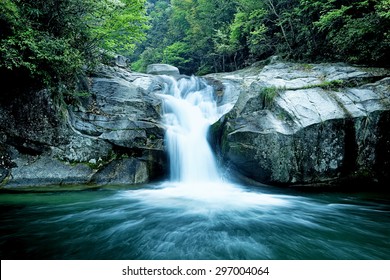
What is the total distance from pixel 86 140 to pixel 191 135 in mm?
3985

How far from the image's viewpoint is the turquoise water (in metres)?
3.23

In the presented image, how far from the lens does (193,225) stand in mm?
4387

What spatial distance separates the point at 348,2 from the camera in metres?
10.1

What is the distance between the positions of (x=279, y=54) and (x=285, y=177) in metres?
10.4

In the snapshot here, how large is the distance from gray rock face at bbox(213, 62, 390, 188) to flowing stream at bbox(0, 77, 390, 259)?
72 centimetres

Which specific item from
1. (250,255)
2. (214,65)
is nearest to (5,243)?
(250,255)

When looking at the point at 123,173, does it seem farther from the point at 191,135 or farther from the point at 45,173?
the point at 191,135

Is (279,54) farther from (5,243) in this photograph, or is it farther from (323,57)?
(5,243)

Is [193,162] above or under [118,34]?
under

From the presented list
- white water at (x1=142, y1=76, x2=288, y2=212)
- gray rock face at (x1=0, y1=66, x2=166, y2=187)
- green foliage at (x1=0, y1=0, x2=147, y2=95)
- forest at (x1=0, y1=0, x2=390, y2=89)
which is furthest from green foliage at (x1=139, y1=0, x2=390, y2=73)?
gray rock face at (x1=0, y1=66, x2=166, y2=187)

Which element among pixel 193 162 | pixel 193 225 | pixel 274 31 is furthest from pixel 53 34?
pixel 274 31

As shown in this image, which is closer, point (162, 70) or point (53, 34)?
point (53, 34)

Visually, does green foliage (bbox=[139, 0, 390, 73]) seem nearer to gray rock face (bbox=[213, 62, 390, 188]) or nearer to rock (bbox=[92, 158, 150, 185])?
gray rock face (bbox=[213, 62, 390, 188])

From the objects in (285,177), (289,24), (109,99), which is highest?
(289,24)
